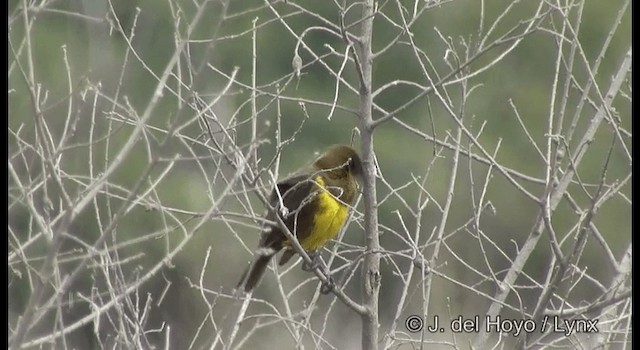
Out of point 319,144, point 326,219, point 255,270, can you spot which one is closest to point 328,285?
point 255,270

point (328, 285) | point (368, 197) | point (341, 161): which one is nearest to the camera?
point (368, 197)

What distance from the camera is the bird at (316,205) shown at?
4590mm

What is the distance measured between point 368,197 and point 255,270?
3.21 ft

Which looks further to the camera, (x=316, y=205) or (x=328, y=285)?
(x=316, y=205)

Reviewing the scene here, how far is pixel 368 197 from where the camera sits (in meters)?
3.81

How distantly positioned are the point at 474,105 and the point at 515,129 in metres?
1.35

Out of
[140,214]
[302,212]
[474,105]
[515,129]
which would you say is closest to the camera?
[302,212]

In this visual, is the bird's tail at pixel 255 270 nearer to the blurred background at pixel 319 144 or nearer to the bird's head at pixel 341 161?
the bird's head at pixel 341 161

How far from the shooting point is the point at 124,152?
2426 millimetres

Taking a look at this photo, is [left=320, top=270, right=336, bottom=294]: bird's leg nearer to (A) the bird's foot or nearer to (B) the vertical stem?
(A) the bird's foot

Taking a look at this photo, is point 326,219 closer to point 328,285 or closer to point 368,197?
point 328,285
